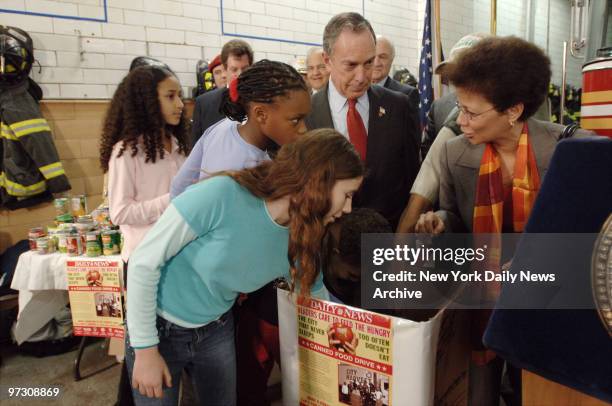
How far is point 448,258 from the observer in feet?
4.47

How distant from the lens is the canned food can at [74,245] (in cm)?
273

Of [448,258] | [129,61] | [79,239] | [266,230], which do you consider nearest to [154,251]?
[266,230]

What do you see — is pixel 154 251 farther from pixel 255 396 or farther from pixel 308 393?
pixel 255 396

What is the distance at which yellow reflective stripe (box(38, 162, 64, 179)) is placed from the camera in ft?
12.0

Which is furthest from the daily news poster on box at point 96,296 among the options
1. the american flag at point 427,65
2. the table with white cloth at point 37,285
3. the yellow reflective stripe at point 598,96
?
the american flag at point 427,65

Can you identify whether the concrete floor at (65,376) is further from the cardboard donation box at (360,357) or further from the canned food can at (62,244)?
the cardboard donation box at (360,357)

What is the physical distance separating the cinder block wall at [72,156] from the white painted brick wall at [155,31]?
115 mm

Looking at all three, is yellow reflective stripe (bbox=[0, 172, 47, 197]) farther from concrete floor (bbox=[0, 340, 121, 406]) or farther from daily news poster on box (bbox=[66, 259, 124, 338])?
daily news poster on box (bbox=[66, 259, 124, 338])

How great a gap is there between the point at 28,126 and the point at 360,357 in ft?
11.3

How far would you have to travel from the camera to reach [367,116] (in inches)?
78.7

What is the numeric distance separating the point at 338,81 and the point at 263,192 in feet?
3.12

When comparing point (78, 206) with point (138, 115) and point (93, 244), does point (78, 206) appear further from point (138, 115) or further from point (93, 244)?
point (138, 115)

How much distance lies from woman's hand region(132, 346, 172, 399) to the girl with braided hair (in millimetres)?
527

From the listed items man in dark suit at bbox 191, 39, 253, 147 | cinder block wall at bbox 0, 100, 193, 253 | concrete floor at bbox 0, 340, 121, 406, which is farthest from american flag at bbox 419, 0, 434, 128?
concrete floor at bbox 0, 340, 121, 406
